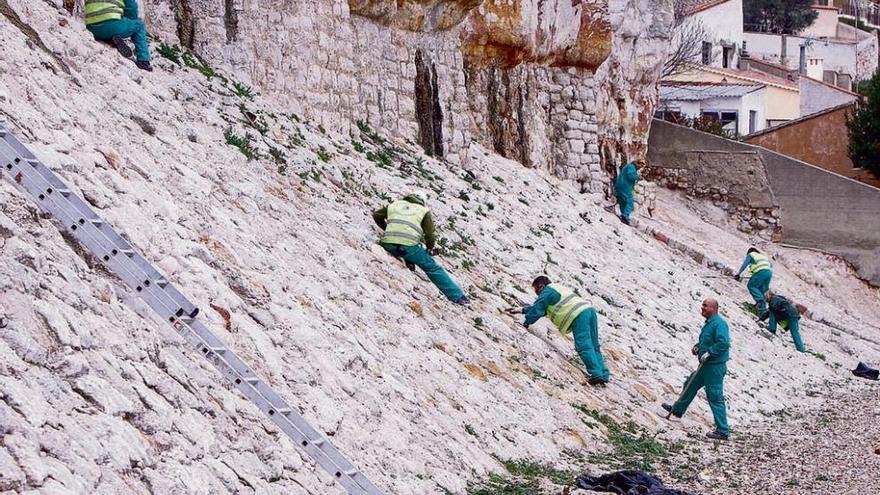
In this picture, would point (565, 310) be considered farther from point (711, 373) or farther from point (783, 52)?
point (783, 52)

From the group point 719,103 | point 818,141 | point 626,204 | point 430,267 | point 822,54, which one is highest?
point 430,267

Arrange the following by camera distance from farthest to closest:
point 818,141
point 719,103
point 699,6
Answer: point 699,6 < point 719,103 < point 818,141

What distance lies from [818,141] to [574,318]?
79.7ft

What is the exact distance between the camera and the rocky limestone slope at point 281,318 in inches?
285

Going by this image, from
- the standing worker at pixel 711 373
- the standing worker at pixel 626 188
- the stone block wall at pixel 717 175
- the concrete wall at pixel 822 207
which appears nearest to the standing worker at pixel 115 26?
the standing worker at pixel 711 373

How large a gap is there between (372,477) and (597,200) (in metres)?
16.1

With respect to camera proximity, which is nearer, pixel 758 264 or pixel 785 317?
pixel 785 317

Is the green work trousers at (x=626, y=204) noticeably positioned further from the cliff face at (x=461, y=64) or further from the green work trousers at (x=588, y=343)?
the green work trousers at (x=588, y=343)

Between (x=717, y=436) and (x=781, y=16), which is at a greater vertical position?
(x=717, y=436)

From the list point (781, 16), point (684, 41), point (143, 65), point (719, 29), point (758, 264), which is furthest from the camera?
point (781, 16)

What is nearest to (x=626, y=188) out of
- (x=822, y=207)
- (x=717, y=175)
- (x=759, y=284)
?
(x=759, y=284)

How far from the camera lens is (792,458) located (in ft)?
42.5

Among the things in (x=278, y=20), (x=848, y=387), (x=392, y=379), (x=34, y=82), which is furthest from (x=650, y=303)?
(x=34, y=82)

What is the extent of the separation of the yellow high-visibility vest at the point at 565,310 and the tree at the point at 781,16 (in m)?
51.8
